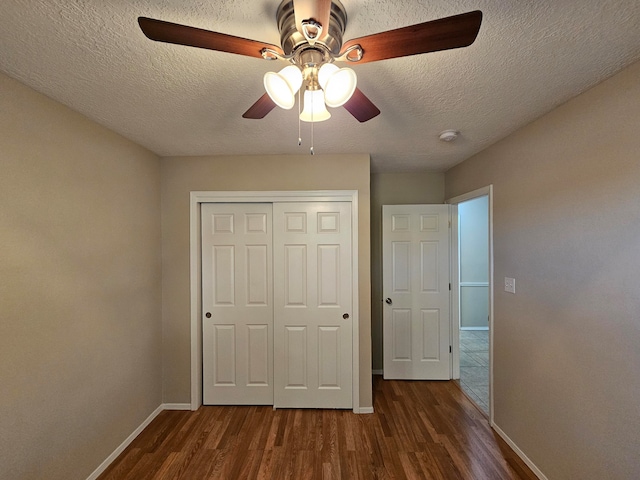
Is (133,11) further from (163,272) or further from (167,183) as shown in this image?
(163,272)

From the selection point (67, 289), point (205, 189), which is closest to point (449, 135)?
point (205, 189)

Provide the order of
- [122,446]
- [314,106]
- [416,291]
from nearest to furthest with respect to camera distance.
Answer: [314,106]
[122,446]
[416,291]

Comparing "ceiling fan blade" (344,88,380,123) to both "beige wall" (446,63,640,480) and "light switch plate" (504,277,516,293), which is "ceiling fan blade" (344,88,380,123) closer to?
"beige wall" (446,63,640,480)

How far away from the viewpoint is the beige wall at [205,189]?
2.58m

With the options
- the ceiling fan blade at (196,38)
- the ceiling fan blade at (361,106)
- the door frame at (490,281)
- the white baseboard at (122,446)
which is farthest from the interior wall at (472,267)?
the ceiling fan blade at (196,38)

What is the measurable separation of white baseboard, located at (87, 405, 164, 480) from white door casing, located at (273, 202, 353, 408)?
3.62 feet

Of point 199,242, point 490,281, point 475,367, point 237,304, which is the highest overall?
point 199,242

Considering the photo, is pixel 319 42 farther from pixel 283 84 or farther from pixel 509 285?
pixel 509 285

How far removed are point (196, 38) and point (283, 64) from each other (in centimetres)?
53

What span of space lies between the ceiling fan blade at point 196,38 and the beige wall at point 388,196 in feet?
8.67

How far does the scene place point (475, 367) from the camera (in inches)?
138

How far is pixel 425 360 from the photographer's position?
3158mm

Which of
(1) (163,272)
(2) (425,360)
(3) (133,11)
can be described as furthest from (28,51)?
(2) (425,360)

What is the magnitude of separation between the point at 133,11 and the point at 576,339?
2652 mm
